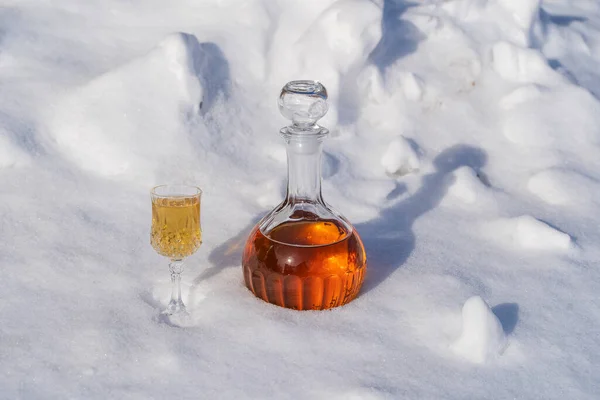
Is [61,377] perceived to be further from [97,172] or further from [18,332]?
[97,172]

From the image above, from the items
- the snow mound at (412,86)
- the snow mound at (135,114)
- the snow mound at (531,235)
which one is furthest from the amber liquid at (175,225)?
the snow mound at (412,86)

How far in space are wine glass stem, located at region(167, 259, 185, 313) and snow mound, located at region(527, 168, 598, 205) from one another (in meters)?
1.53

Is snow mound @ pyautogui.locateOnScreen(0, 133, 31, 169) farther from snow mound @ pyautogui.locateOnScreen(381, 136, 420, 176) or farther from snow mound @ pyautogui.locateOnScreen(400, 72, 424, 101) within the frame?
snow mound @ pyautogui.locateOnScreen(400, 72, 424, 101)

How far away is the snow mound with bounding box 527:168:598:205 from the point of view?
2.93 meters

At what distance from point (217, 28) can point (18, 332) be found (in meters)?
1.66

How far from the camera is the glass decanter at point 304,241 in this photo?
2086 mm

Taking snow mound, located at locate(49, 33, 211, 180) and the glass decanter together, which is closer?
the glass decanter

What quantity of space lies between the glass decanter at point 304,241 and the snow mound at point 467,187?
0.84 meters

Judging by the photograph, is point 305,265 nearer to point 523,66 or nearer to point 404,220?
point 404,220

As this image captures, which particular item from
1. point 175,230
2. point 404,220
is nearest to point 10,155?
point 175,230

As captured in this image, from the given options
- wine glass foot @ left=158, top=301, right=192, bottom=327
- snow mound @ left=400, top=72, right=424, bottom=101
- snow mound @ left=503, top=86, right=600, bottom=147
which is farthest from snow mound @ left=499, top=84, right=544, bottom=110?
wine glass foot @ left=158, top=301, right=192, bottom=327

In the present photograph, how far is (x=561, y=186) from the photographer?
2959mm

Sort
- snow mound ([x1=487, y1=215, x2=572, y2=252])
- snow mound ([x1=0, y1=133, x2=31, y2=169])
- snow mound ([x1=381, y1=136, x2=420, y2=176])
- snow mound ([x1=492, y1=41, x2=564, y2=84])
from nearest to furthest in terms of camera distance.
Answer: snow mound ([x1=487, y1=215, x2=572, y2=252]), snow mound ([x1=0, y1=133, x2=31, y2=169]), snow mound ([x1=381, y1=136, x2=420, y2=176]), snow mound ([x1=492, y1=41, x2=564, y2=84])

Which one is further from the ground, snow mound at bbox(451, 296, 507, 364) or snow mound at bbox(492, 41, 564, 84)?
snow mound at bbox(492, 41, 564, 84)
